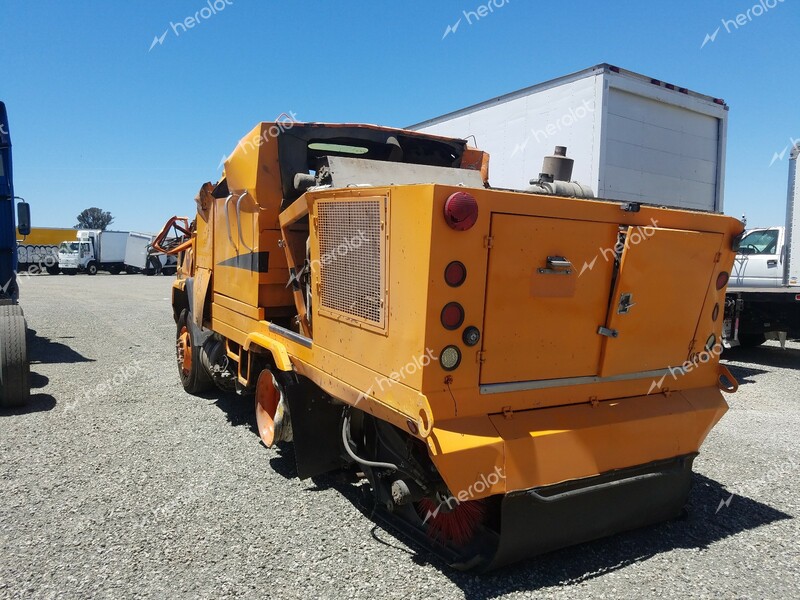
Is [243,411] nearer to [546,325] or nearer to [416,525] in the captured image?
[416,525]

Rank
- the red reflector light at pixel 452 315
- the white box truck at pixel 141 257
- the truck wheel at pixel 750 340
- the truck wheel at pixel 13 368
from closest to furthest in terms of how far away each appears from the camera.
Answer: the red reflector light at pixel 452 315, the truck wheel at pixel 13 368, the truck wheel at pixel 750 340, the white box truck at pixel 141 257

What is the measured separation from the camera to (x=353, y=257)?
3172 mm

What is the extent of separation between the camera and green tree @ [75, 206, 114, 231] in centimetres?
8919

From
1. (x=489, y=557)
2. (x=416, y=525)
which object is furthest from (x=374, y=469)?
(x=489, y=557)

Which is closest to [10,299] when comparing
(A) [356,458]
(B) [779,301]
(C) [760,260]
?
(A) [356,458]

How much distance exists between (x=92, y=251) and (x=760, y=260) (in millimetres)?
39403

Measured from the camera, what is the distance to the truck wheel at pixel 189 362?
258 inches

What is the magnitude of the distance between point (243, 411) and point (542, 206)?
4436 mm

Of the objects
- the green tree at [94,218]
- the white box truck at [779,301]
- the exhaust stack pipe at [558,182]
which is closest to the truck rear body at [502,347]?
the exhaust stack pipe at [558,182]

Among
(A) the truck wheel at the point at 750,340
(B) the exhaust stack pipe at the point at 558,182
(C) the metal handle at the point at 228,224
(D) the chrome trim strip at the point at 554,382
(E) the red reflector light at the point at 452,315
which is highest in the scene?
(B) the exhaust stack pipe at the point at 558,182

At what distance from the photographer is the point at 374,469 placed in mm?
3396

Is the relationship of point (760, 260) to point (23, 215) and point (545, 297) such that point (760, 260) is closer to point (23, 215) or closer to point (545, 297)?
point (545, 297)

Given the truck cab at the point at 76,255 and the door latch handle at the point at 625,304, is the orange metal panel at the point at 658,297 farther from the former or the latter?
the truck cab at the point at 76,255

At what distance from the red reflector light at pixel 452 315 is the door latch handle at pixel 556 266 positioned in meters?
0.50
